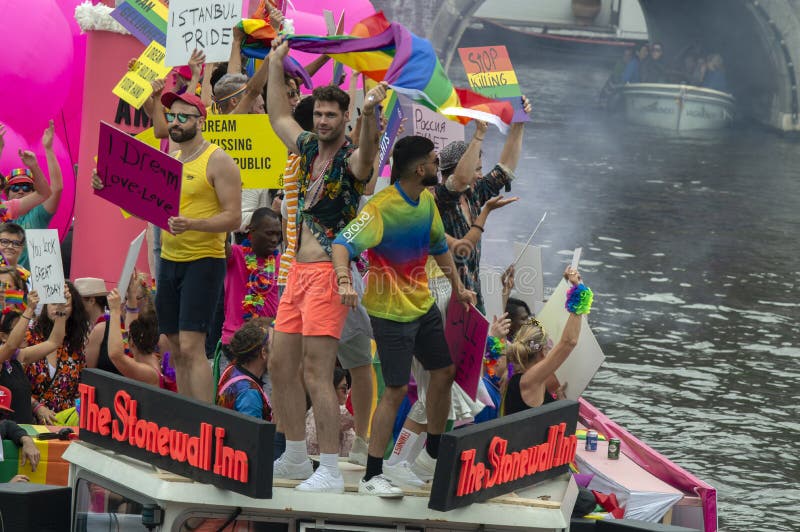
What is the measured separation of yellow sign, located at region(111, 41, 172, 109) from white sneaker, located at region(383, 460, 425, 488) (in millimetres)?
4980

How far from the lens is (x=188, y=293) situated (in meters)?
8.15

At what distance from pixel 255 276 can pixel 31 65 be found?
532 centimetres

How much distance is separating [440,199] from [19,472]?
306 cm

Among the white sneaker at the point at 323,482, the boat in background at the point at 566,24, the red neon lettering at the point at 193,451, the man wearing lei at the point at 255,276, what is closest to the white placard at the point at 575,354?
the man wearing lei at the point at 255,276

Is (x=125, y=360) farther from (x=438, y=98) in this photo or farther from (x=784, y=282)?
(x=784, y=282)

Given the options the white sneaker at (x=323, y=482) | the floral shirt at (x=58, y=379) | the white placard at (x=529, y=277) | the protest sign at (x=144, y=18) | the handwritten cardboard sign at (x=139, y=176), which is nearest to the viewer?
the white sneaker at (x=323, y=482)

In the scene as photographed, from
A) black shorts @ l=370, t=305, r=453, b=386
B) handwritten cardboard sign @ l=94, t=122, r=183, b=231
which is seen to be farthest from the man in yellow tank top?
black shorts @ l=370, t=305, r=453, b=386

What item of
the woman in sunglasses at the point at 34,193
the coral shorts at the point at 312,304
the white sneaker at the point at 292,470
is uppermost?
the coral shorts at the point at 312,304

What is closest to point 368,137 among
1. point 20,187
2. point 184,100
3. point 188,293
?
point 184,100

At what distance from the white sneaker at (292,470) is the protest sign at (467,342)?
929 mm

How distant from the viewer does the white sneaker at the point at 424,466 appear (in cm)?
680

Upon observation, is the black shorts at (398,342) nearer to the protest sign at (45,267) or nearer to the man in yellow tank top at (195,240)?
the man in yellow tank top at (195,240)

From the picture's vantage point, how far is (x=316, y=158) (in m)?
7.12

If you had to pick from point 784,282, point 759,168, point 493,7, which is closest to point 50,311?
point 784,282
